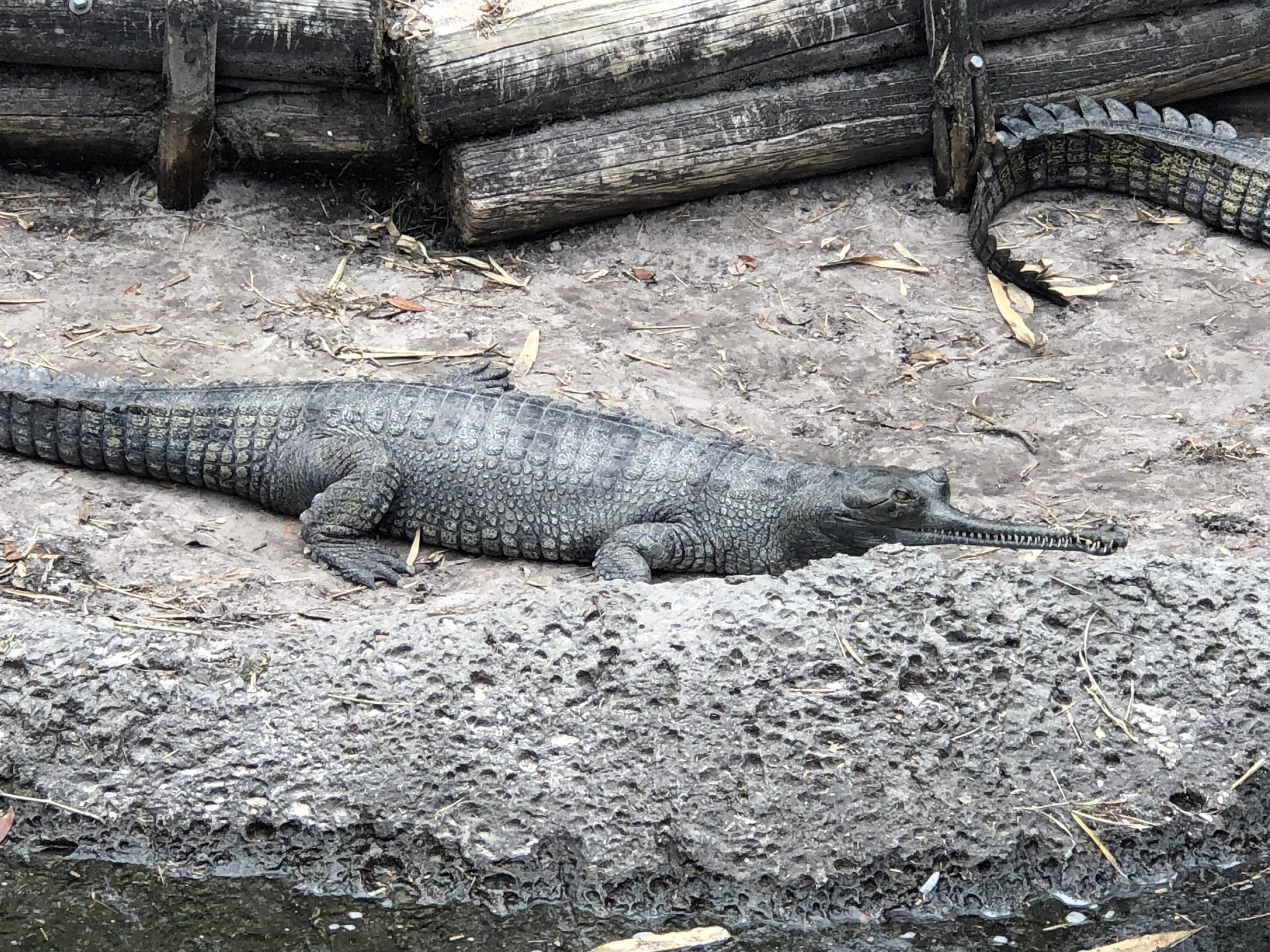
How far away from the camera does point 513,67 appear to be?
574 centimetres

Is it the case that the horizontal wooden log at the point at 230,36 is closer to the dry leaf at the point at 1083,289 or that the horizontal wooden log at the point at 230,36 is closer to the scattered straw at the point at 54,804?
the dry leaf at the point at 1083,289

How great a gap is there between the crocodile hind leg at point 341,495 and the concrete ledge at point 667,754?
3.08 ft

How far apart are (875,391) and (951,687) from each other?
6.89 ft

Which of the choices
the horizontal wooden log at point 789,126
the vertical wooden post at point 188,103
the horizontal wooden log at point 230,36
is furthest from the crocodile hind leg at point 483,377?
the vertical wooden post at point 188,103

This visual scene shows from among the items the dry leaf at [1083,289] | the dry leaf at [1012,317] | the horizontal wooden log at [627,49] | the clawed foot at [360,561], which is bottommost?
the clawed foot at [360,561]

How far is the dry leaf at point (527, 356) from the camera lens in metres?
5.36

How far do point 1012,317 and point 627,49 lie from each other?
73.8 inches

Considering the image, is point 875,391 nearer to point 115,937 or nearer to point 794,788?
point 794,788

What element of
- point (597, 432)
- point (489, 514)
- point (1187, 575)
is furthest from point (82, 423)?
point (1187, 575)

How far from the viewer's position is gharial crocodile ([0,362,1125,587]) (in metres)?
4.59

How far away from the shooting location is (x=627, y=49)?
586 centimetres

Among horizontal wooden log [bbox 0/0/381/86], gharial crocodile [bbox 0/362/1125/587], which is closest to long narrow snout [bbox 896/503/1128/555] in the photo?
gharial crocodile [bbox 0/362/1125/587]

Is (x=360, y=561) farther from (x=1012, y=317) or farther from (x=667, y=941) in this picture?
(x=1012, y=317)

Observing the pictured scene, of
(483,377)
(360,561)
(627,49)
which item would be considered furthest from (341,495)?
(627,49)
